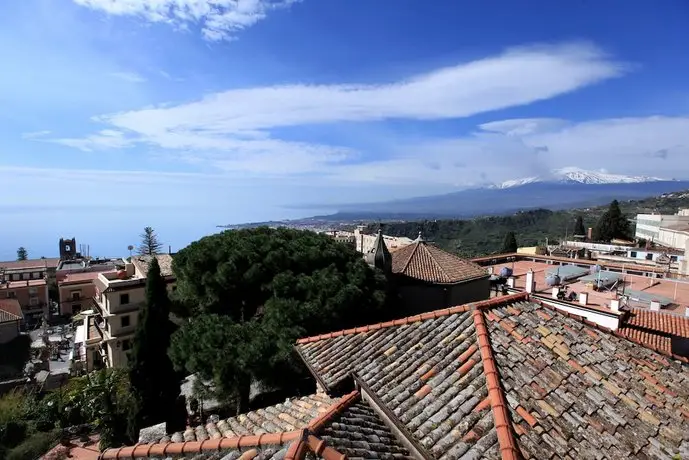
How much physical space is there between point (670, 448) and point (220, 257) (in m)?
16.3

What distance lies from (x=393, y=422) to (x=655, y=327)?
14.6 m

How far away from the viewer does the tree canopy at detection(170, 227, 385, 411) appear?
13.4m

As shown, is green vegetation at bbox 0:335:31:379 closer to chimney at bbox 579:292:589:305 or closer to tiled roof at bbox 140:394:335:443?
tiled roof at bbox 140:394:335:443

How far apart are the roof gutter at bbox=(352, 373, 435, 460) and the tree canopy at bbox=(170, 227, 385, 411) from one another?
24.5ft

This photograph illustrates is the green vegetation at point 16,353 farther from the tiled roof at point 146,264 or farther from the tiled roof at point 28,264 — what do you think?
the tiled roof at point 28,264

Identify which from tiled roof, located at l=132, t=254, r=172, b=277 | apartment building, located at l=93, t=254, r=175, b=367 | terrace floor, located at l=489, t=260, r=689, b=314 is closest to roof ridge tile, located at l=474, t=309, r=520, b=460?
terrace floor, located at l=489, t=260, r=689, b=314

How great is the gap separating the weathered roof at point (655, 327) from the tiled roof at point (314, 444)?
488 inches

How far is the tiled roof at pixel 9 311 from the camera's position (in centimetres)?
3784

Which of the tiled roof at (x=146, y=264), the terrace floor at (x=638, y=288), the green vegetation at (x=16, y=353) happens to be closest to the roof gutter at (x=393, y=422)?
the terrace floor at (x=638, y=288)

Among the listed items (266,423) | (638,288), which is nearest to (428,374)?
(266,423)

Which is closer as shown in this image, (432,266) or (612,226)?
(432,266)

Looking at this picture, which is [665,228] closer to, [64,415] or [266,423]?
[266,423]

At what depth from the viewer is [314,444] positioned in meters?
4.35

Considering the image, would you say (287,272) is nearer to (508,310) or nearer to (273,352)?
(273,352)
